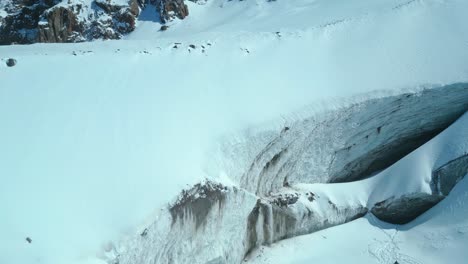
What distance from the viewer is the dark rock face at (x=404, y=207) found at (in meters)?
19.9

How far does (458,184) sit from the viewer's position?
19906 millimetres

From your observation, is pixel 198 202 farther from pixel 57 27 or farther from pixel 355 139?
pixel 57 27

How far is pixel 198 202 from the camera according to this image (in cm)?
1662

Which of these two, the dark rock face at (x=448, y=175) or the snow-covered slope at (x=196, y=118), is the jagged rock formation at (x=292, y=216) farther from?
the dark rock face at (x=448, y=175)

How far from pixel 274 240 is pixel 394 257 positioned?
4.43m

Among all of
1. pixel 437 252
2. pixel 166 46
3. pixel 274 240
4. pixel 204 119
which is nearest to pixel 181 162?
pixel 204 119

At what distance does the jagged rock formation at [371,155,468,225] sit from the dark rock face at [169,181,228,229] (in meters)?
7.12

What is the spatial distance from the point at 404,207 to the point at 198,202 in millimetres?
8677

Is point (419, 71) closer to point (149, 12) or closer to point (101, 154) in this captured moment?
point (101, 154)

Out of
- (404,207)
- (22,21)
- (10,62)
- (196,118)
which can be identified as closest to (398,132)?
(404,207)

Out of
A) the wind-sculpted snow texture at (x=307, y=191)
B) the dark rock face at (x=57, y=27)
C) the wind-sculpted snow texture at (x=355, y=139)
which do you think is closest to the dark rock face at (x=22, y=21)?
the dark rock face at (x=57, y=27)

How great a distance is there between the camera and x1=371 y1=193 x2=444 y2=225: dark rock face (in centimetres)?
Result: 1988

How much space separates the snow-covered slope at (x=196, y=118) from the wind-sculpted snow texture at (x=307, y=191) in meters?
0.13

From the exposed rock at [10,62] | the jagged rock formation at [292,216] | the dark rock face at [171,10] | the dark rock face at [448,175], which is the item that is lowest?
the jagged rock formation at [292,216]
